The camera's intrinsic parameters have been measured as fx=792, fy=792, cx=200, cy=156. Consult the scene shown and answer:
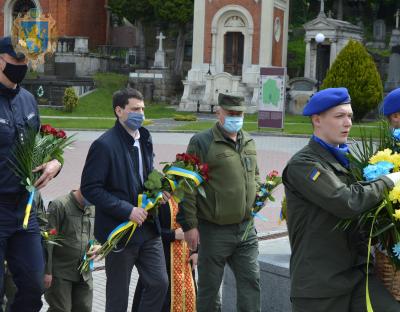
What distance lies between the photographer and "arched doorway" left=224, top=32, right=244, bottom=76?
157 ft

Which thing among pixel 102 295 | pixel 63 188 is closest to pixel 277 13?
pixel 63 188

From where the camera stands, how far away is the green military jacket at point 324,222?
14.4 ft

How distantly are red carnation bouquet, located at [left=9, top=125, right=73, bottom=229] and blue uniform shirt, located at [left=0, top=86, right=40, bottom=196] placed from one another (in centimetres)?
4

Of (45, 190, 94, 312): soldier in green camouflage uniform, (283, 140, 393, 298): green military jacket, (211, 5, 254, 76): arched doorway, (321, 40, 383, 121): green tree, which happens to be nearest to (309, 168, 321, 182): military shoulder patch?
(283, 140, 393, 298): green military jacket

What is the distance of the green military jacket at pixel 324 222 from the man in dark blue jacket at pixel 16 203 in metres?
1.91

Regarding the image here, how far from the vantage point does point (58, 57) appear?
51.0 metres

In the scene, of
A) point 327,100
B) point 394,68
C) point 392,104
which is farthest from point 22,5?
point 327,100

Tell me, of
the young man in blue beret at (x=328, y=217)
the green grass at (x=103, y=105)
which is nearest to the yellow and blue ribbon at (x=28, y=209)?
the young man in blue beret at (x=328, y=217)

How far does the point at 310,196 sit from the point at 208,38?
4412 cm

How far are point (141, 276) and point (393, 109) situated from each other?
7.57 ft

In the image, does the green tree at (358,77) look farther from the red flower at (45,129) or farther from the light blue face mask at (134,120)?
the red flower at (45,129)

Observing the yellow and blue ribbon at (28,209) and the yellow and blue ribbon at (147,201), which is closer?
the yellow and blue ribbon at (28,209)

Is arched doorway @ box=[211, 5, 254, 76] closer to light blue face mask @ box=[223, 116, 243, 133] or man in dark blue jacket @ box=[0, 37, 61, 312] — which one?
light blue face mask @ box=[223, 116, 243, 133]

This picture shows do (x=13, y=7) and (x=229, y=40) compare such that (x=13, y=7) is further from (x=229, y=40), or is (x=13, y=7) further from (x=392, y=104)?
(x=392, y=104)
